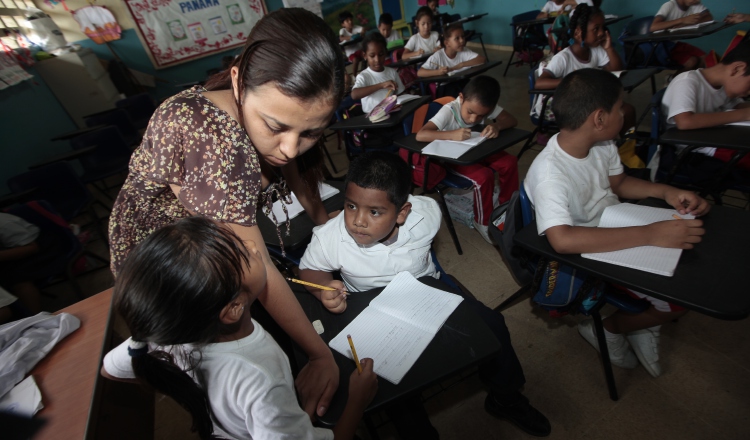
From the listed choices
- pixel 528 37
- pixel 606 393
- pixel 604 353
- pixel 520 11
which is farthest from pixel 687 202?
pixel 520 11

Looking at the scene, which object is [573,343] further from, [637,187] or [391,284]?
[391,284]

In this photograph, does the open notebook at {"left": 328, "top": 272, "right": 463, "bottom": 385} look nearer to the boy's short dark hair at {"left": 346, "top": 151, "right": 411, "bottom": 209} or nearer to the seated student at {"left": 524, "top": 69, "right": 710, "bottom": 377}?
the boy's short dark hair at {"left": 346, "top": 151, "right": 411, "bottom": 209}

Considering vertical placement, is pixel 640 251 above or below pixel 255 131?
below

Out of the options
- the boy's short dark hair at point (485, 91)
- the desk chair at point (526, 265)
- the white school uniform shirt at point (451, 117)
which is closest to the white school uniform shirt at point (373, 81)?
the white school uniform shirt at point (451, 117)

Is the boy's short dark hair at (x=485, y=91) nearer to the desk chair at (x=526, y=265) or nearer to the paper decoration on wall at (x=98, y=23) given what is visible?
the desk chair at (x=526, y=265)

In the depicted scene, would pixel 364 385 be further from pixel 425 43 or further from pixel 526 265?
pixel 425 43

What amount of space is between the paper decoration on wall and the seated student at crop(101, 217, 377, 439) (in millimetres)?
7420

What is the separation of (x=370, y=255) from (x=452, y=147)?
3.27ft

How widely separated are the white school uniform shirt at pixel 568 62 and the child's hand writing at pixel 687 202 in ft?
5.86

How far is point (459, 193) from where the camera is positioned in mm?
2469

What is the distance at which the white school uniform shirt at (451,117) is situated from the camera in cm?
219

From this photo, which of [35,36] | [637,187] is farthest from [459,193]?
[35,36]

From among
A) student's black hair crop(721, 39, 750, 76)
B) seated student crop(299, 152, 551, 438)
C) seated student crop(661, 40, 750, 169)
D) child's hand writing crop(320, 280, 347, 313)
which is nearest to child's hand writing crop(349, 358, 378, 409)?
child's hand writing crop(320, 280, 347, 313)

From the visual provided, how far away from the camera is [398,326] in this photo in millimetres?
892
